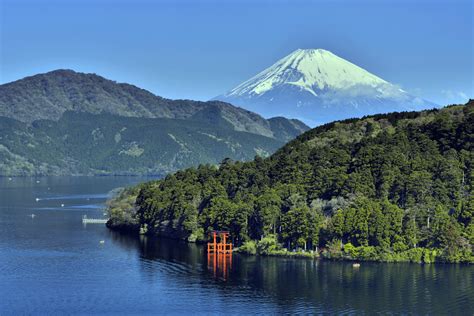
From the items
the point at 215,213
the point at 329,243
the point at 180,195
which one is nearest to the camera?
the point at 329,243

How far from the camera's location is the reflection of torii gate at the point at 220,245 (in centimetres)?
13100

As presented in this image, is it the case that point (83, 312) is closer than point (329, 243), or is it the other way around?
point (83, 312)

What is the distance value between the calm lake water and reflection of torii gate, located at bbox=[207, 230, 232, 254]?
6.10 feet

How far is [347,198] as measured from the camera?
13425 centimetres

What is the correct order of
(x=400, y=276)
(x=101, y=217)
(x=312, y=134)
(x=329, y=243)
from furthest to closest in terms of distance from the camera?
(x=101, y=217)
(x=312, y=134)
(x=329, y=243)
(x=400, y=276)

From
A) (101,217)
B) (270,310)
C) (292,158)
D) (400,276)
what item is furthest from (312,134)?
(270,310)

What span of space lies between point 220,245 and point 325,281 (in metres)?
27.6

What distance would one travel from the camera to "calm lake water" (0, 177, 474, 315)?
313 feet

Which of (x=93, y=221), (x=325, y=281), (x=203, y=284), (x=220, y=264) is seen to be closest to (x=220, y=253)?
(x=220, y=264)

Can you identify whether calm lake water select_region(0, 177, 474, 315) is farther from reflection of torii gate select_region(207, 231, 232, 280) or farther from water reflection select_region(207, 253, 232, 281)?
reflection of torii gate select_region(207, 231, 232, 280)

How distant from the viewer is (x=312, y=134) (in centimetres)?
17788

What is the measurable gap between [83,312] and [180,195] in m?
62.2

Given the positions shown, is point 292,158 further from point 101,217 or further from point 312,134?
point 101,217

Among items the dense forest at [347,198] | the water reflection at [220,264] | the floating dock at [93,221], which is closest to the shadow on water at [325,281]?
the water reflection at [220,264]
